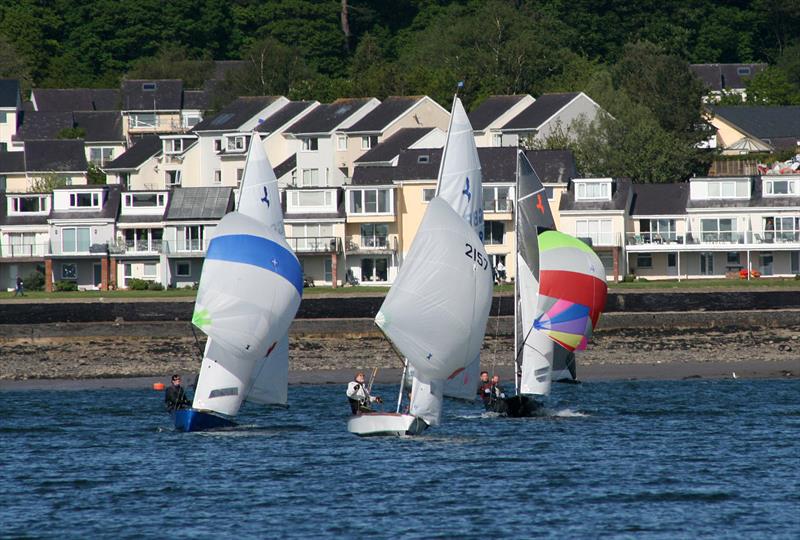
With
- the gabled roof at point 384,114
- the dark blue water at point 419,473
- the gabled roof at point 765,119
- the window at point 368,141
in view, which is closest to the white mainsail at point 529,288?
the dark blue water at point 419,473

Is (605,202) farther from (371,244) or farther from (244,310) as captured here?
(244,310)

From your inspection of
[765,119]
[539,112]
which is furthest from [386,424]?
[765,119]

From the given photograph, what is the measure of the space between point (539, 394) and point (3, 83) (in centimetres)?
9371

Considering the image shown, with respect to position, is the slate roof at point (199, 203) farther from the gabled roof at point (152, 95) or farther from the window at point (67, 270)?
the gabled roof at point (152, 95)

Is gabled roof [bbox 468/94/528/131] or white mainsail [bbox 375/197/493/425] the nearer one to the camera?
white mainsail [bbox 375/197/493/425]

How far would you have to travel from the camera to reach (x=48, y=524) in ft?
102

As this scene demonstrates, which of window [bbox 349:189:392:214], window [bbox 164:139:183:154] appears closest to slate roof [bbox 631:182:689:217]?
window [bbox 349:189:392:214]

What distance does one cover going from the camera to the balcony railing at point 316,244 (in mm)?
89812

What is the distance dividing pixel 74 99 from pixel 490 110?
42945mm

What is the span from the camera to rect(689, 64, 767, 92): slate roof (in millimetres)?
136500

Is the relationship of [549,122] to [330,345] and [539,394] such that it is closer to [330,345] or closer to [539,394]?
[330,345]

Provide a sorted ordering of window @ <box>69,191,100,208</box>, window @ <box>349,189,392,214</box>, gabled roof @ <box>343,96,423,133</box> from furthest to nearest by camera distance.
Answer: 1. gabled roof @ <box>343,96,423,133</box>
2. window @ <box>69,191,100,208</box>
3. window @ <box>349,189,392,214</box>

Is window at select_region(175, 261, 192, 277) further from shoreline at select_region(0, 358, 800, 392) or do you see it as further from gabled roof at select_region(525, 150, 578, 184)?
shoreline at select_region(0, 358, 800, 392)

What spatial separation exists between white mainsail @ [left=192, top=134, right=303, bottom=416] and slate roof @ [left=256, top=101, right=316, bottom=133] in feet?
225
